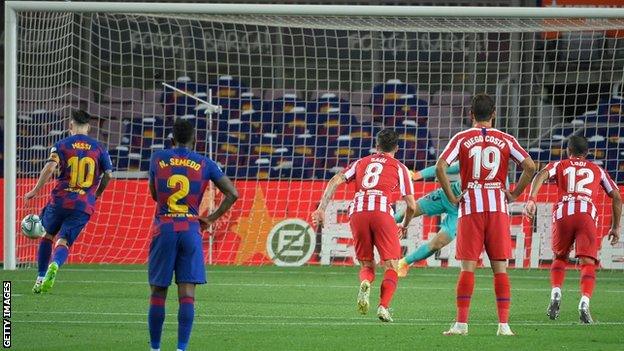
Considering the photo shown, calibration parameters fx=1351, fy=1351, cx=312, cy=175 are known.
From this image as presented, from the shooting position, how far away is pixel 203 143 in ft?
76.0

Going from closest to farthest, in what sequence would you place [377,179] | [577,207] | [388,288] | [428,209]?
[388,288]
[377,179]
[577,207]
[428,209]

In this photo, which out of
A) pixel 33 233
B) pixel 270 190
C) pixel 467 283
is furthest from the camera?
pixel 270 190

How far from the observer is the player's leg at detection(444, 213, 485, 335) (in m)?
10.8

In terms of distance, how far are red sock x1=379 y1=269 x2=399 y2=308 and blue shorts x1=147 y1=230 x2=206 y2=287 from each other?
3.22 meters

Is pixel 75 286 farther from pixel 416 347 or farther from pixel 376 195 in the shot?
pixel 416 347

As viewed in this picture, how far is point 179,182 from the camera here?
9359mm

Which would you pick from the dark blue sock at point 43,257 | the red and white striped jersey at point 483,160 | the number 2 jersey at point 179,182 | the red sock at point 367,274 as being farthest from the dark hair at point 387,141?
the dark blue sock at point 43,257

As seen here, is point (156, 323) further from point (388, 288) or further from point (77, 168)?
point (77, 168)

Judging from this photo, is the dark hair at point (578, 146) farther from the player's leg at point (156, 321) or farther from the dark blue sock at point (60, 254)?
the dark blue sock at point (60, 254)

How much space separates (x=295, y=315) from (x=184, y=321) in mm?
3679

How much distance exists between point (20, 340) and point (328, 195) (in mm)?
3655

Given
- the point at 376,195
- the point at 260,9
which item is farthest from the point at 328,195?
the point at 260,9

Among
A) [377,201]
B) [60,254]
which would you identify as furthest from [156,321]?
[60,254]

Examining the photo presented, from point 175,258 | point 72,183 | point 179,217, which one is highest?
point 179,217
